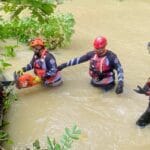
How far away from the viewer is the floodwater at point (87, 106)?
652cm

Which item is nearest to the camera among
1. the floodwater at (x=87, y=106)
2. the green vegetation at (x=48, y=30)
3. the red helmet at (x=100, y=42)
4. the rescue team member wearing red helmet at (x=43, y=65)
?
the floodwater at (x=87, y=106)

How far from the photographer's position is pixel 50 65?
25.4ft

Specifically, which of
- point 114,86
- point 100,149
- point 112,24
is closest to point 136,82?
point 114,86

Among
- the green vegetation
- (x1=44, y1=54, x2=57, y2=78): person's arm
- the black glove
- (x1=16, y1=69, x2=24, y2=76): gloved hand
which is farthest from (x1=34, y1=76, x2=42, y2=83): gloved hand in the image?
the green vegetation

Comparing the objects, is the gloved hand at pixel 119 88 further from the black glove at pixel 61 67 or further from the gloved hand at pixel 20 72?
the gloved hand at pixel 20 72

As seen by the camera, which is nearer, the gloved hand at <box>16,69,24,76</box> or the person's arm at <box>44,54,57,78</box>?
the person's arm at <box>44,54,57,78</box>

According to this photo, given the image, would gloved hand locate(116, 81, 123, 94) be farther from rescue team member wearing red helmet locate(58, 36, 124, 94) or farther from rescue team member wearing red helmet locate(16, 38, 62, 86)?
rescue team member wearing red helmet locate(16, 38, 62, 86)

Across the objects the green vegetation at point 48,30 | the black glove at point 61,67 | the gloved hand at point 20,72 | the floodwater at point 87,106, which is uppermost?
the green vegetation at point 48,30

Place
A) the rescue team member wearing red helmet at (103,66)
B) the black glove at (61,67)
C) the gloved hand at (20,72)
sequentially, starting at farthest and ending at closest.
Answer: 1. the black glove at (61,67)
2. the gloved hand at (20,72)
3. the rescue team member wearing red helmet at (103,66)

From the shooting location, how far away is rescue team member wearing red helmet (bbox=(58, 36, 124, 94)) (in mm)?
7508

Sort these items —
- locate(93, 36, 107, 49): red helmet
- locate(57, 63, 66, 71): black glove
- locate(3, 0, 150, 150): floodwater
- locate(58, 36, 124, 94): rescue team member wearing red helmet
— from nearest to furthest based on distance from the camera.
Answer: locate(3, 0, 150, 150): floodwater
locate(93, 36, 107, 49): red helmet
locate(58, 36, 124, 94): rescue team member wearing red helmet
locate(57, 63, 66, 71): black glove

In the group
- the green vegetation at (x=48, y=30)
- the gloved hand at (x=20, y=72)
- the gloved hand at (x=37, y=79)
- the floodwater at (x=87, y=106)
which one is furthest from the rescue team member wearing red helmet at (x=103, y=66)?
the green vegetation at (x=48, y=30)

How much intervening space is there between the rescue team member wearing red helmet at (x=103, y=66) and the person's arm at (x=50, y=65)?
0.63 ft

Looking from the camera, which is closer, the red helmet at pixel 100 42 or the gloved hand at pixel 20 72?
the red helmet at pixel 100 42
